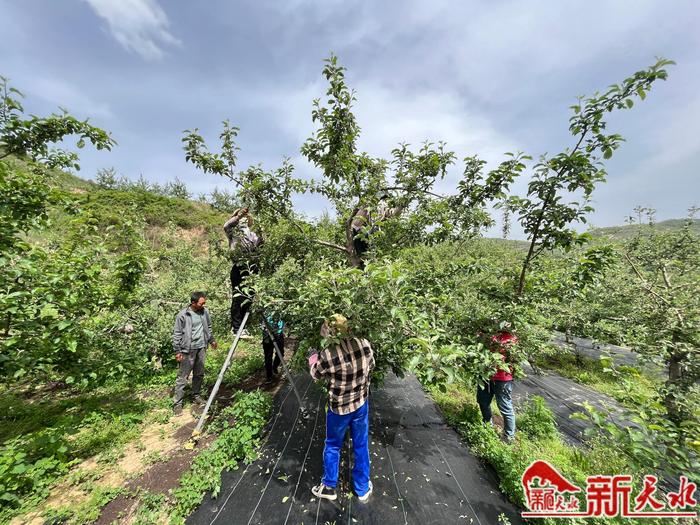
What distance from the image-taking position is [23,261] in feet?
9.37

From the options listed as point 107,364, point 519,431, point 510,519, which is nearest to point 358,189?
point 510,519

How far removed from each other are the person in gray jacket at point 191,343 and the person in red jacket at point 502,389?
511 centimetres

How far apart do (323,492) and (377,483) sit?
2.35ft

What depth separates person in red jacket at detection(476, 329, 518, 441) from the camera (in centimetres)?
383

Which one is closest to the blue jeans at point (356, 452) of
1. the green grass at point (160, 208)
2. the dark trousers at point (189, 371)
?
the dark trousers at point (189, 371)

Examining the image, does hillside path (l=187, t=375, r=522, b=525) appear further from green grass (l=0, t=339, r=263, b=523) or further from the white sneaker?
green grass (l=0, t=339, r=263, b=523)

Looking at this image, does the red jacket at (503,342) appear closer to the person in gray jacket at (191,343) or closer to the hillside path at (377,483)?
the hillside path at (377,483)

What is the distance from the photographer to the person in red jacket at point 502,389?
3.83 m

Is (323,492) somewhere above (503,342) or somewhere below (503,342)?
below

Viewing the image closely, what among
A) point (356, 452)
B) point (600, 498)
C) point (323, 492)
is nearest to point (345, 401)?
point (356, 452)

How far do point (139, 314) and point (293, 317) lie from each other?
5424 mm

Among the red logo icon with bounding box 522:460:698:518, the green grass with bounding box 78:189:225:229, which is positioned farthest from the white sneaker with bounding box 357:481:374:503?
the green grass with bounding box 78:189:225:229

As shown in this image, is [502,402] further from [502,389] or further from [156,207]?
[156,207]

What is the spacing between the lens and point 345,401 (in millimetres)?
3096
